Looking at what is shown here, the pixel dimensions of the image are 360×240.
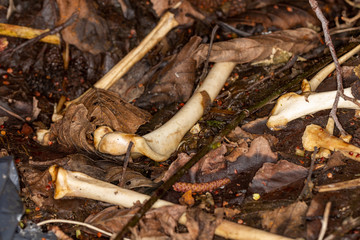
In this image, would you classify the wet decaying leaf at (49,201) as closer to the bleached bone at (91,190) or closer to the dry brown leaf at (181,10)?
the bleached bone at (91,190)

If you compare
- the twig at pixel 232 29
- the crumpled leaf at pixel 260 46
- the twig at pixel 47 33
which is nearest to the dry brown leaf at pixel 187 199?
the crumpled leaf at pixel 260 46

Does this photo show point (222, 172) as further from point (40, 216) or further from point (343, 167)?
point (40, 216)

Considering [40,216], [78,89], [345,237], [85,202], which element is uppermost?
[78,89]

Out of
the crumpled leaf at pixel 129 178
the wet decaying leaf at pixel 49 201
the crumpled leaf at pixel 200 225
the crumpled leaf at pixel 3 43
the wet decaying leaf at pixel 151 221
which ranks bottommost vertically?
the wet decaying leaf at pixel 49 201

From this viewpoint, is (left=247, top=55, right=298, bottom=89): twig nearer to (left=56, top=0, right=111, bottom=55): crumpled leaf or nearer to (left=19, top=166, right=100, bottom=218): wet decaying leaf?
(left=56, top=0, right=111, bottom=55): crumpled leaf

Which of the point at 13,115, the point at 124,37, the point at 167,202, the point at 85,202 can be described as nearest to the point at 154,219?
the point at 167,202

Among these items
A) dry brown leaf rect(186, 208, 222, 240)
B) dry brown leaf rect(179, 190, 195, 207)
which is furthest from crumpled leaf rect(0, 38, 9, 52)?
dry brown leaf rect(186, 208, 222, 240)
